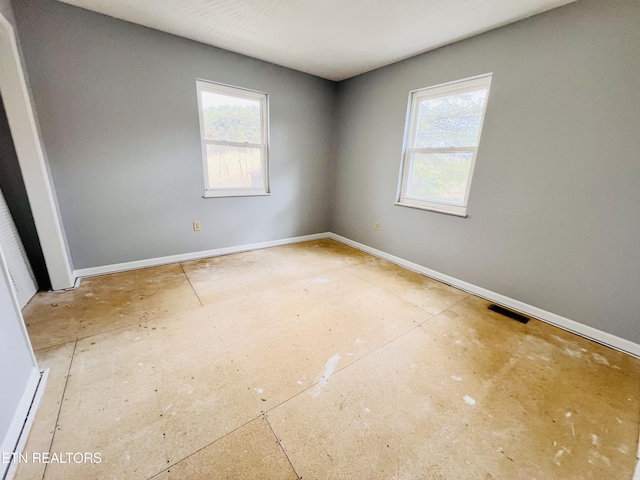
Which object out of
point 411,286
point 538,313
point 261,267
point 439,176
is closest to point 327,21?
point 439,176

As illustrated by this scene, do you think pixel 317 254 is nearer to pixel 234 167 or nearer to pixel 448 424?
pixel 234 167

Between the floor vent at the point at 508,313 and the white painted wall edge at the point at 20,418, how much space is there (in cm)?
318

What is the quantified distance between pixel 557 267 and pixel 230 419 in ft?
8.72

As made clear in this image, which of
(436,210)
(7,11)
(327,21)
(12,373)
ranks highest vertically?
(327,21)

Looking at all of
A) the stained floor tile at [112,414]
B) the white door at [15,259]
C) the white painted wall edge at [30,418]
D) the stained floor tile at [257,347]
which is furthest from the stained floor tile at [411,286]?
the white door at [15,259]

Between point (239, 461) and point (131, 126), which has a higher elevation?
point (131, 126)

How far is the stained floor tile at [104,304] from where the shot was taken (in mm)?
A: 1834

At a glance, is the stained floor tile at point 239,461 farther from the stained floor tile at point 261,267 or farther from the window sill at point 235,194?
the window sill at point 235,194

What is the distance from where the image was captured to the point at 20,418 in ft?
3.79

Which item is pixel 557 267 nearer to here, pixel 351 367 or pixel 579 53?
pixel 579 53

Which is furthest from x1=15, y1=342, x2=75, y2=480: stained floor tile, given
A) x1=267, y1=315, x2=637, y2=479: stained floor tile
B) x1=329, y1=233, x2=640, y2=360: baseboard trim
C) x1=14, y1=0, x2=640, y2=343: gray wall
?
x1=329, y1=233, x2=640, y2=360: baseboard trim

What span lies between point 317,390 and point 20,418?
1.40 meters

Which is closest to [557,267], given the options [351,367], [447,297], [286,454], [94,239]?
[447,297]

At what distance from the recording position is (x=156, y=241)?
2926mm
